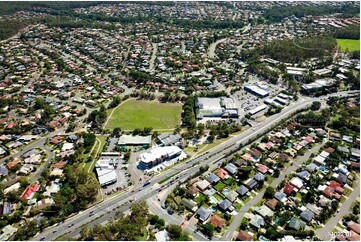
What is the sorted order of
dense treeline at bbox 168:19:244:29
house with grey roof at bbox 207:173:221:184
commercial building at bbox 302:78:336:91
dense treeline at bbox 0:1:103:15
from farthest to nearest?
1. dense treeline at bbox 0:1:103:15
2. dense treeline at bbox 168:19:244:29
3. commercial building at bbox 302:78:336:91
4. house with grey roof at bbox 207:173:221:184

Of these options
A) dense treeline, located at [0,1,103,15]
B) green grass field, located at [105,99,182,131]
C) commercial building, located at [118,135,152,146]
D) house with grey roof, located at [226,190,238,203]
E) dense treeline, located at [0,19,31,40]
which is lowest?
green grass field, located at [105,99,182,131]

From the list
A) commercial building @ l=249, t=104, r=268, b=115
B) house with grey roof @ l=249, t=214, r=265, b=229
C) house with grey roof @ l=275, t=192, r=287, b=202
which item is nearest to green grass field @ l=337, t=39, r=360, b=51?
commercial building @ l=249, t=104, r=268, b=115

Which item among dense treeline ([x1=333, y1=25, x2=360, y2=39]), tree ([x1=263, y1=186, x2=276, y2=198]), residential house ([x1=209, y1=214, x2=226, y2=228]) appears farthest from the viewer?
dense treeline ([x1=333, y1=25, x2=360, y2=39])

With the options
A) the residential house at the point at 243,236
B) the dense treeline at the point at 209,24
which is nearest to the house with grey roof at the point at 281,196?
the residential house at the point at 243,236

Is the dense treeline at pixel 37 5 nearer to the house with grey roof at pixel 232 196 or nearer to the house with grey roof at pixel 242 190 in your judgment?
the house with grey roof at pixel 232 196

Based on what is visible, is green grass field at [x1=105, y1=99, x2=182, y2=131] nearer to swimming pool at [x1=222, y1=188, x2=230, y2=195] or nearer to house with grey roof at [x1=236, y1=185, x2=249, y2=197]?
swimming pool at [x1=222, y1=188, x2=230, y2=195]

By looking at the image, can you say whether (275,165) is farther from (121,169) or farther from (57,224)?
(57,224)

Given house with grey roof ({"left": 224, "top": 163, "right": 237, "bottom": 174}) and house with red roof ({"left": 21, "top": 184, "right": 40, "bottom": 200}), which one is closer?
house with red roof ({"left": 21, "top": 184, "right": 40, "bottom": 200})
